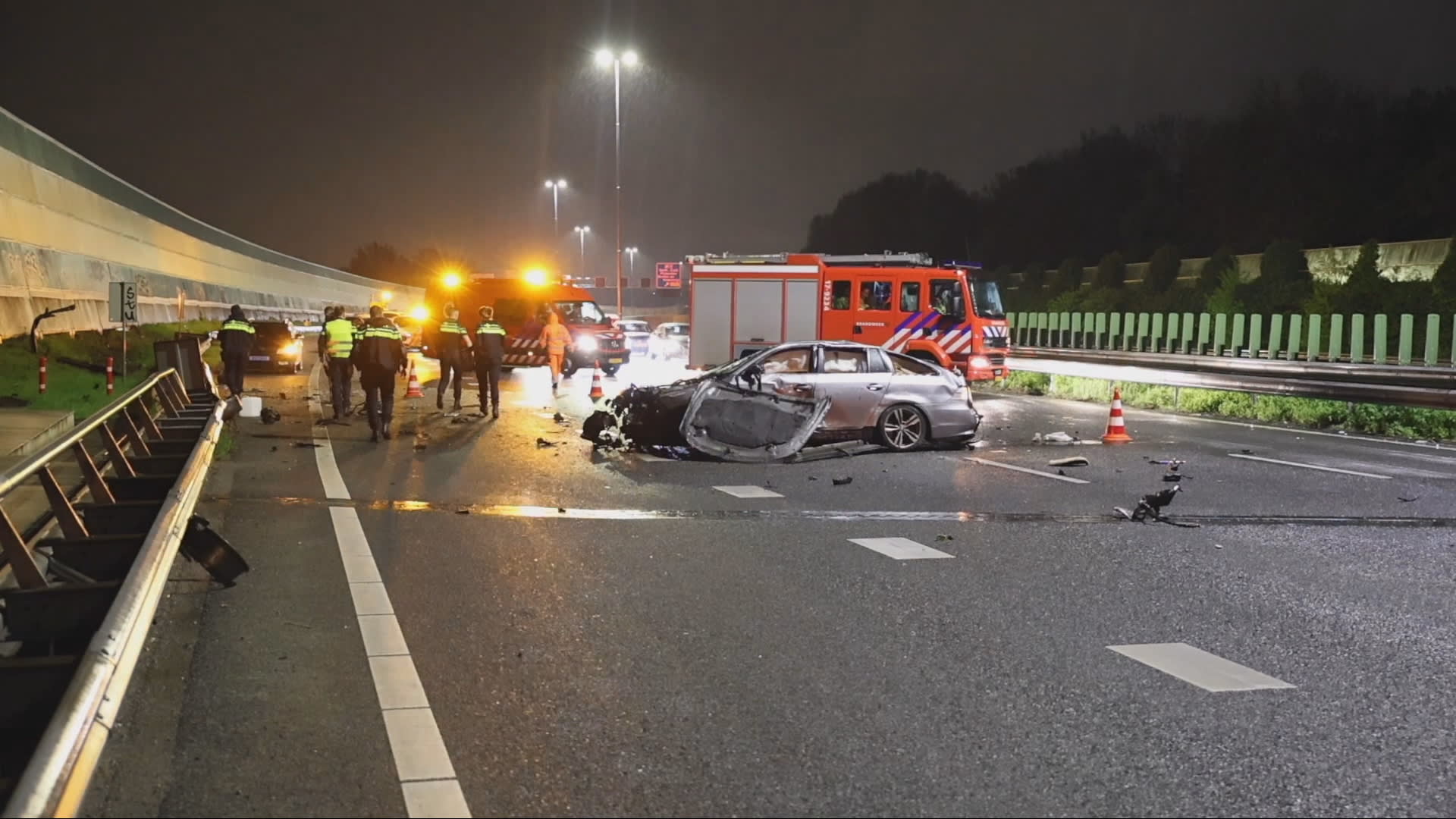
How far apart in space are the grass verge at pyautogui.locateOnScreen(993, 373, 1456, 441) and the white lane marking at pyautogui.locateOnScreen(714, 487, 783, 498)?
1065 centimetres

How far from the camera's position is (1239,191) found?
69188mm

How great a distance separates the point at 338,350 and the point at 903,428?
7620 mm

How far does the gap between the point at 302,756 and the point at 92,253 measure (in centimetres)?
2730

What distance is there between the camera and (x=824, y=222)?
13850 cm

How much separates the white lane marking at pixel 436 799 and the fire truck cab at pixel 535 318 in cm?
2482

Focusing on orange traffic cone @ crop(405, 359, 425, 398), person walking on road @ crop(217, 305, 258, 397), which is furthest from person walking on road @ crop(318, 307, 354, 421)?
orange traffic cone @ crop(405, 359, 425, 398)

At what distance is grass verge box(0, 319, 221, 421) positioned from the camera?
53.6 ft

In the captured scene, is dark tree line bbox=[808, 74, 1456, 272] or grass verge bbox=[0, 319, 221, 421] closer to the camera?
grass verge bbox=[0, 319, 221, 421]

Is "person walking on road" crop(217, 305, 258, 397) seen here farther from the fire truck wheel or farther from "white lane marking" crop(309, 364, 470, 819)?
"white lane marking" crop(309, 364, 470, 819)

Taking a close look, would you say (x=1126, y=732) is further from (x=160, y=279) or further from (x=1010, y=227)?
(x=1010, y=227)

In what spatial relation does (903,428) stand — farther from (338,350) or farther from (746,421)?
(338,350)

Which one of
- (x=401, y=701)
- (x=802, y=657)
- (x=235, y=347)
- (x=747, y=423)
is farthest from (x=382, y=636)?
(x=235, y=347)

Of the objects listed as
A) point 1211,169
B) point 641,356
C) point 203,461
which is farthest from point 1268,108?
point 203,461

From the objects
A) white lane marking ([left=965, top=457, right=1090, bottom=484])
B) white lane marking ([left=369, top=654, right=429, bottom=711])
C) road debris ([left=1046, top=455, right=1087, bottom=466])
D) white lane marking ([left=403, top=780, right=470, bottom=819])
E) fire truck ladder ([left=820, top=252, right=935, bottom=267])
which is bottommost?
white lane marking ([left=369, top=654, right=429, bottom=711])
